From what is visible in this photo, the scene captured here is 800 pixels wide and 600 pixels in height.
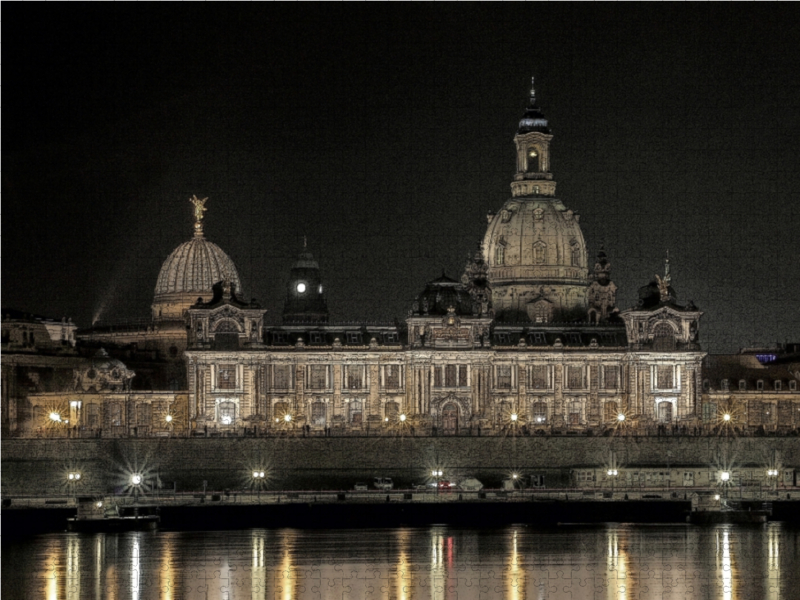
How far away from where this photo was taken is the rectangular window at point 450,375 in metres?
170

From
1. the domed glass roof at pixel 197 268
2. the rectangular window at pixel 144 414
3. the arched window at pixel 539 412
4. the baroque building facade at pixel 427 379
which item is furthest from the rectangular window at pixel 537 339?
the domed glass roof at pixel 197 268

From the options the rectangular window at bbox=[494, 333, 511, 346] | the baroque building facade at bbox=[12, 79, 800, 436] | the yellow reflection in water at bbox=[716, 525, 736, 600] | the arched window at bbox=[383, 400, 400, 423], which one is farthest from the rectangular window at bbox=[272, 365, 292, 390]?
the yellow reflection in water at bbox=[716, 525, 736, 600]

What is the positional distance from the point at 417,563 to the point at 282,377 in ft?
207

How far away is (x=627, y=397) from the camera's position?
17188 cm

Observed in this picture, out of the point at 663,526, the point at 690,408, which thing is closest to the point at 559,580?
the point at 663,526

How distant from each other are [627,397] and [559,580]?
241ft

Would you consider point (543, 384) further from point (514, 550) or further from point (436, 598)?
point (436, 598)

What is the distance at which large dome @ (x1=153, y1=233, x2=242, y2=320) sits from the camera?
196m

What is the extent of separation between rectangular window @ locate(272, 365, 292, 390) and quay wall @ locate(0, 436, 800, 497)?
13768 mm

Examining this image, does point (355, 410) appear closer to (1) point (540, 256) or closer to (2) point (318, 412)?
(2) point (318, 412)

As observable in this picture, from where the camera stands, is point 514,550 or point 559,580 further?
point 514,550

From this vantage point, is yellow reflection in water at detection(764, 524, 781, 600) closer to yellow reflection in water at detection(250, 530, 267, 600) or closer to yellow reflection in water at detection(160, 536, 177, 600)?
yellow reflection in water at detection(250, 530, 267, 600)

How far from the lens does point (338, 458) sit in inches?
6132

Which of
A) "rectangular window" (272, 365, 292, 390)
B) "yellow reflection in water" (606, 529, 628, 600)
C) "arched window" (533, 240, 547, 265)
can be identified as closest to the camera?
"yellow reflection in water" (606, 529, 628, 600)
